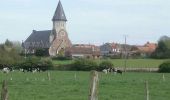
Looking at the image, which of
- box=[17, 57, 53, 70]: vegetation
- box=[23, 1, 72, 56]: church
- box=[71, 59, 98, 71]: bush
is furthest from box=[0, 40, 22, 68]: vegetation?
box=[23, 1, 72, 56]: church

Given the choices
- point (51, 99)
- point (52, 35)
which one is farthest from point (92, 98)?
point (52, 35)

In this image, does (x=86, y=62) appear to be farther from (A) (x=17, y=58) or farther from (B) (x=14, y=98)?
(B) (x=14, y=98)

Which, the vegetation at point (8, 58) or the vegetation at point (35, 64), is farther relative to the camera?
the vegetation at point (8, 58)

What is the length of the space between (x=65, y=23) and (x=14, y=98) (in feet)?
550

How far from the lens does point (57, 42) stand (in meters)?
179

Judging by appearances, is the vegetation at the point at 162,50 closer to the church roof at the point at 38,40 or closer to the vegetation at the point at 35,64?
the church roof at the point at 38,40

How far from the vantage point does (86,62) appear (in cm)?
8581

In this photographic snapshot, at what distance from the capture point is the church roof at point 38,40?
178750mm

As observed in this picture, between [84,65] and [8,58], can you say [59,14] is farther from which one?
[84,65]

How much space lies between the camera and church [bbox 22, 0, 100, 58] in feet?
561

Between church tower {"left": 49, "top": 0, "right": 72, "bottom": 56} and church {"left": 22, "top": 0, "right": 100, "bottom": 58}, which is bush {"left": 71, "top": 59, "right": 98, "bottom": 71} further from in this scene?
church tower {"left": 49, "top": 0, "right": 72, "bottom": 56}

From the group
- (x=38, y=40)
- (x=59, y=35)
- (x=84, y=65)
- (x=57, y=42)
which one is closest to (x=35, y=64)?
Answer: (x=84, y=65)

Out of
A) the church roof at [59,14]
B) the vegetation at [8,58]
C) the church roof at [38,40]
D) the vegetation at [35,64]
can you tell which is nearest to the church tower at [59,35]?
the church roof at [59,14]

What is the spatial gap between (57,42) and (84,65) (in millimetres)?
93765
